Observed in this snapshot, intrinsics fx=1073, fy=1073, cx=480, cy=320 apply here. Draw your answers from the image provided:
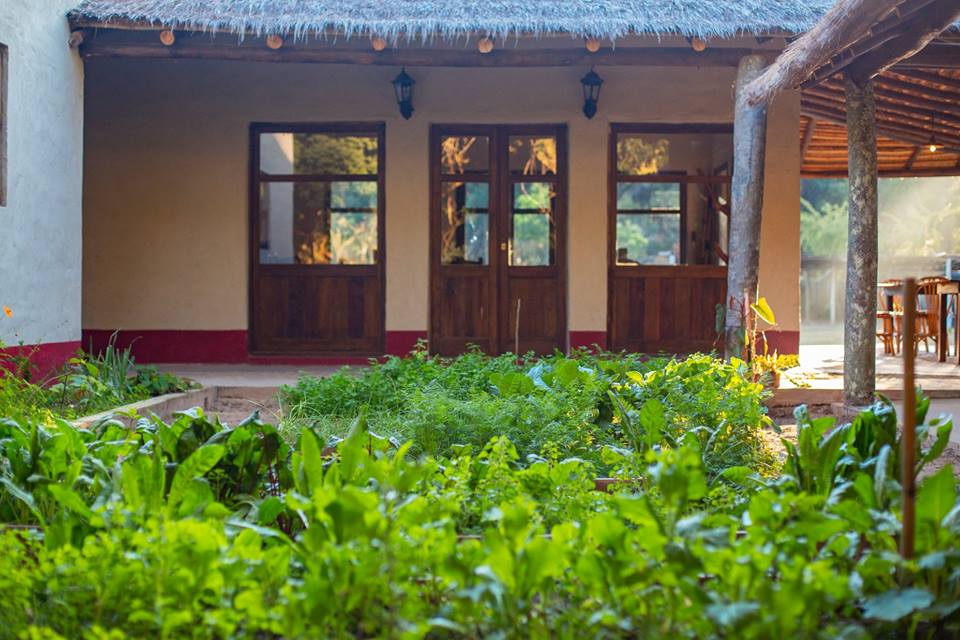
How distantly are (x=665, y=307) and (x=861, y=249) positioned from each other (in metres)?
3.06

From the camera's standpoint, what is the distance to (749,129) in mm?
8492

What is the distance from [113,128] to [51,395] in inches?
186

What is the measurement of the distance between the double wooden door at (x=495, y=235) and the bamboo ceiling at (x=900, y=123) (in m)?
2.70

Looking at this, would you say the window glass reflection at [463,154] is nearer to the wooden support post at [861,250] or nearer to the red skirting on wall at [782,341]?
the red skirting on wall at [782,341]

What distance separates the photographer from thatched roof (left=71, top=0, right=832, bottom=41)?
8211mm

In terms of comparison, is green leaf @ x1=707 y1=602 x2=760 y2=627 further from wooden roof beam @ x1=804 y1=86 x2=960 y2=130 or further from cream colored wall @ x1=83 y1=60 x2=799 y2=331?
wooden roof beam @ x1=804 y1=86 x2=960 y2=130

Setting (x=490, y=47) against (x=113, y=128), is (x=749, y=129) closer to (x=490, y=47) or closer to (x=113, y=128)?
(x=490, y=47)

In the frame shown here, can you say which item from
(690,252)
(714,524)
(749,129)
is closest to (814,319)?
(690,252)

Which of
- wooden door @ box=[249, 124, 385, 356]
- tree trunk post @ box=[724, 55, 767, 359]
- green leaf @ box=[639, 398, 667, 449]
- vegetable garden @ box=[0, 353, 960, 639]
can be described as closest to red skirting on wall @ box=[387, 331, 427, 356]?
wooden door @ box=[249, 124, 385, 356]

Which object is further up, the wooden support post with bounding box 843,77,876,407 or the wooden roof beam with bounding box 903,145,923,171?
the wooden roof beam with bounding box 903,145,923,171

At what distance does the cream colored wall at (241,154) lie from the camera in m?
10.5

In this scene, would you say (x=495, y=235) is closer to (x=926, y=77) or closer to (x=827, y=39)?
(x=926, y=77)

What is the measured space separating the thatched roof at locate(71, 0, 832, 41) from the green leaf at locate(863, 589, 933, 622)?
640cm

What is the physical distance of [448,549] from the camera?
91.2 inches
